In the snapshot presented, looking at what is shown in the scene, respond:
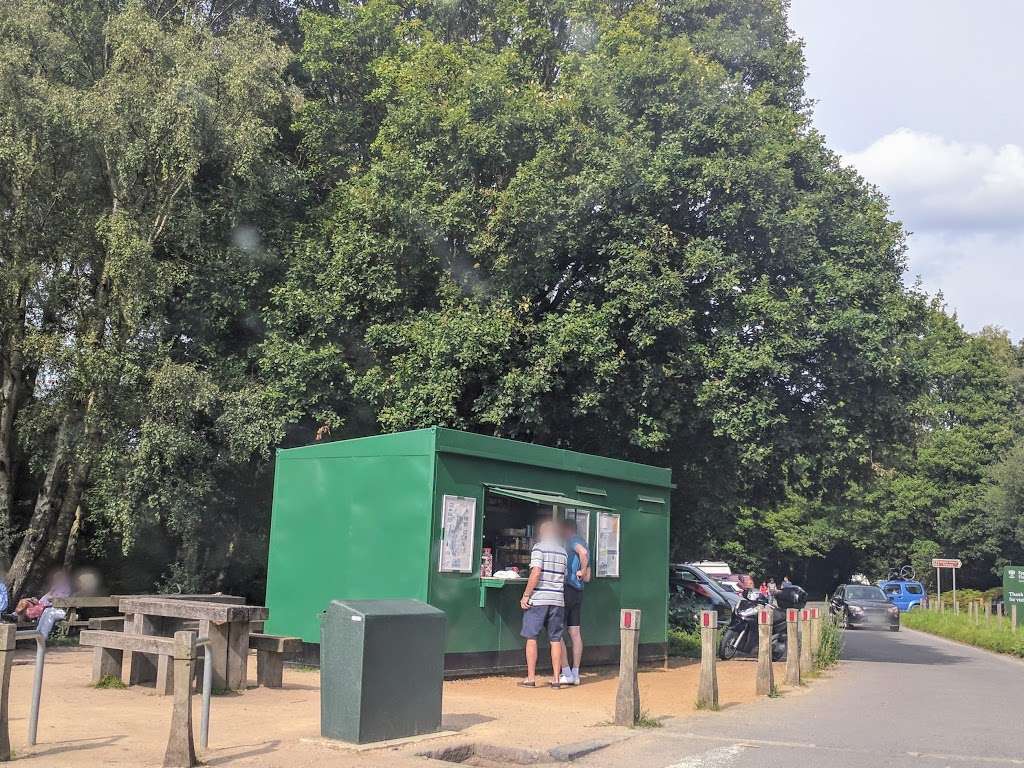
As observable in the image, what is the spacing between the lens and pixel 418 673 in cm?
854

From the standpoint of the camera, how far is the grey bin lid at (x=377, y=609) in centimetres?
819

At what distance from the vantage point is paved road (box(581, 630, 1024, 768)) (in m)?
8.34

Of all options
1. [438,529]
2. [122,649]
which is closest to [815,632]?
[438,529]

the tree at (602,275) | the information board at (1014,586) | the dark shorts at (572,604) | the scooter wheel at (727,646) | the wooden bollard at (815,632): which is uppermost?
the tree at (602,275)

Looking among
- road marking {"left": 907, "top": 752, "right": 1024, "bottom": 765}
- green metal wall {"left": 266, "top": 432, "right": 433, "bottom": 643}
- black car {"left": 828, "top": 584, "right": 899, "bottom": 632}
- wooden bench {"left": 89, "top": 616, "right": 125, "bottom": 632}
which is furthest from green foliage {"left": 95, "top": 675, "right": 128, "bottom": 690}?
black car {"left": 828, "top": 584, "right": 899, "bottom": 632}

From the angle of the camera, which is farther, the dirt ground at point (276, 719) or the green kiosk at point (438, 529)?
the green kiosk at point (438, 529)

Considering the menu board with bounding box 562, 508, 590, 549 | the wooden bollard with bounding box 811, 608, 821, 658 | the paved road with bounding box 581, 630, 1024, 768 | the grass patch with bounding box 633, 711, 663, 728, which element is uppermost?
the menu board with bounding box 562, 508, 590, 549

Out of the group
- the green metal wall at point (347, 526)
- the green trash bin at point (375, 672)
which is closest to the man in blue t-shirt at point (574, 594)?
the green metal wall at point (347, 526)

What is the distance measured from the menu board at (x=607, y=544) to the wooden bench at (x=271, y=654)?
218 inches

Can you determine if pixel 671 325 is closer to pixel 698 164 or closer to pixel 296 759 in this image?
pixel 698 164

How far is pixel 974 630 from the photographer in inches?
1153

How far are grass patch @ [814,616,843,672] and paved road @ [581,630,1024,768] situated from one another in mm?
545

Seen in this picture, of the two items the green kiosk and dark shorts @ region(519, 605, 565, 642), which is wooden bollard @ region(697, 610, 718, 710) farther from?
the green kiosk

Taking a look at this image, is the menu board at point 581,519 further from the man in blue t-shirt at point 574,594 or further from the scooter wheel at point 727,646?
the scooter wheel at point 727,646
